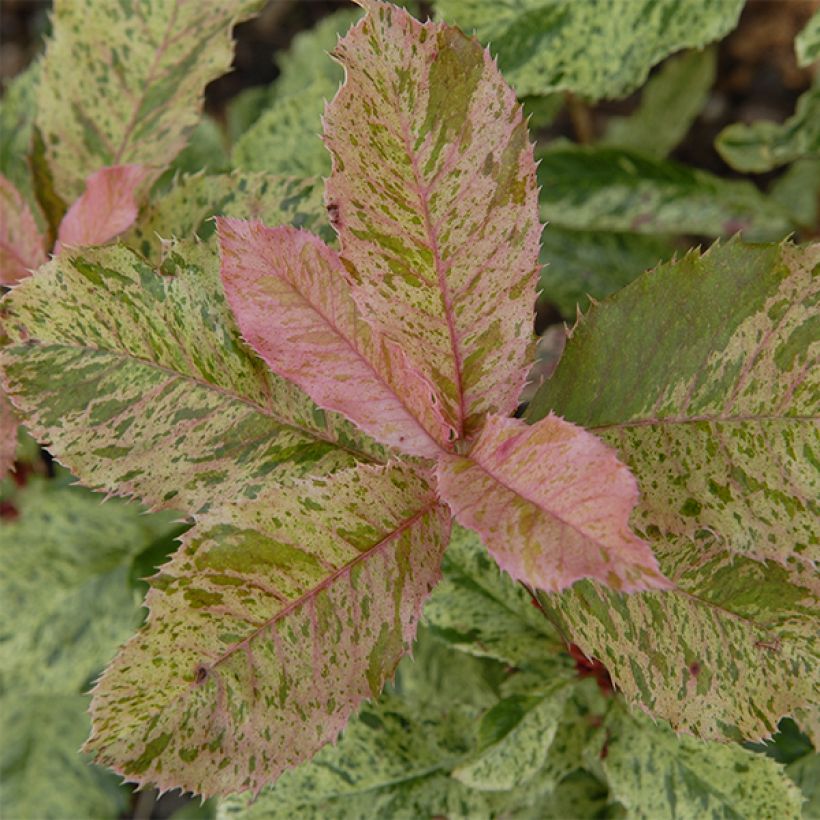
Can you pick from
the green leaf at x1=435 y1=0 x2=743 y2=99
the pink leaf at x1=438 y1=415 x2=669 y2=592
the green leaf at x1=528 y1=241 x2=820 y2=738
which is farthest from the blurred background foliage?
the pink leaf at x1=438 y1=415 x2=669 y2=592

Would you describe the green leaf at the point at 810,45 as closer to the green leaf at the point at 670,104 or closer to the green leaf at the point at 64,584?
the green leaf at the point at 670,104

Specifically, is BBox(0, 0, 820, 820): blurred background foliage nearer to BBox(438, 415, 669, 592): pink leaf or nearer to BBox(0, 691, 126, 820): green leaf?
BBox(0, 691, 126, 820): green leaf

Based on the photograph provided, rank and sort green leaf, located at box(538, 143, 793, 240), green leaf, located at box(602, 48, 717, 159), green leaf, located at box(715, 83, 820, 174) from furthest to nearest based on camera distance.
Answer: green leaf, located at box(602, 48, 717, 159)
green leaf, located at box(538, 143, 793, 240)
green leaf, located at box(715, 83, 820, 174)

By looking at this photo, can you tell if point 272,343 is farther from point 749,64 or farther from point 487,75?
point 749,64

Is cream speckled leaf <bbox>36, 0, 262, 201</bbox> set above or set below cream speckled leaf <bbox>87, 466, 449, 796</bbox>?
above

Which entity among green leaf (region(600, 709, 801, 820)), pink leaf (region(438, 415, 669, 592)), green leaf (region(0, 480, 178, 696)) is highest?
pink leaf (region(438, 415, 669, 592))

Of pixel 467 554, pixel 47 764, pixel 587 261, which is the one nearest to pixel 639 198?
pixel 587 261

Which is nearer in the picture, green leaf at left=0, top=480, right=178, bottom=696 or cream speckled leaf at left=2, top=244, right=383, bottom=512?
cream speckled leaf at left=2, top=244, right=383, bottom=512
